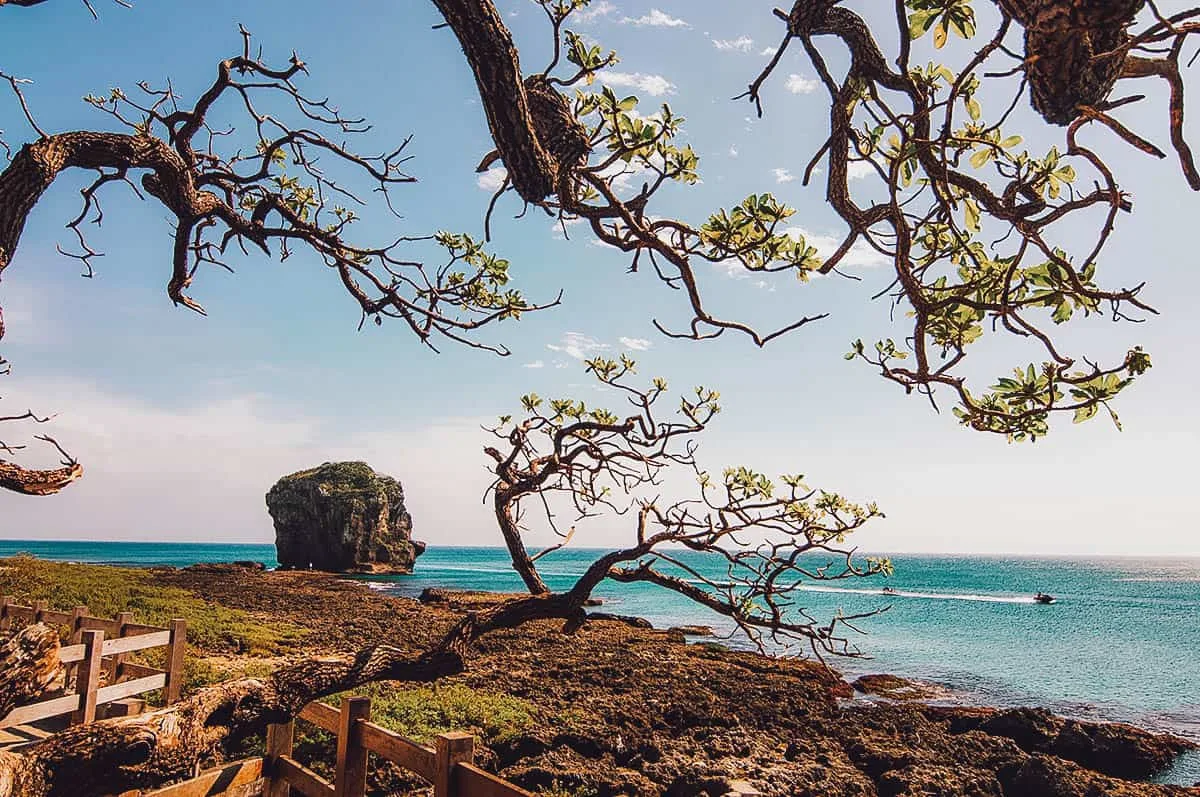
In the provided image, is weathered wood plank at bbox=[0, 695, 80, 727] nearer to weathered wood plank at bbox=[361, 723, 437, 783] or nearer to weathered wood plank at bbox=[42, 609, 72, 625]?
weathered wood plank at bbox=[42, 609, 72, 625]

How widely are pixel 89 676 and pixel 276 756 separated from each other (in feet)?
11.5

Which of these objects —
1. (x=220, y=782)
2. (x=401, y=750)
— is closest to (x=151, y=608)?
(x=220, y=782)

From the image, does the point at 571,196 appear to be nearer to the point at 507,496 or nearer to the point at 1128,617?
the point at 507,496

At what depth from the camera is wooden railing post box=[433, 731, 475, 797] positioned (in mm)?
3967

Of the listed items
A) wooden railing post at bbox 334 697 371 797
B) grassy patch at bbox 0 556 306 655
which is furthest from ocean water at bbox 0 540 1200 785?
grassy patch at bbox 0 556 306 655

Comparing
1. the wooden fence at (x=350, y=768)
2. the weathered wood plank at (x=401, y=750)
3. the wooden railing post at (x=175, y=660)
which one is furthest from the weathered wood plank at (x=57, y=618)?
the weathered wood plank at (x=401, y=750)

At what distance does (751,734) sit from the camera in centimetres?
1446

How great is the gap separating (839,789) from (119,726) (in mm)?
11846

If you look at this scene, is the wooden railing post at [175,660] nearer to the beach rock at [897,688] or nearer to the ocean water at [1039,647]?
the ocean water at [1039,647]

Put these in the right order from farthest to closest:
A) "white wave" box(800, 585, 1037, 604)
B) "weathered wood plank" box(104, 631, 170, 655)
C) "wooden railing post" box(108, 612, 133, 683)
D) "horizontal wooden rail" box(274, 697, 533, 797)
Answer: "white wave" box(800, 585, 1037, 604) < "wooden railing post" box(108, 612, 133, 683) < "weathered wood plank" box(104, 631, 170, 655) < "horizontal wooden rail" box(274, 697, 533, 797)

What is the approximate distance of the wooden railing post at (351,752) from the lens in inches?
191

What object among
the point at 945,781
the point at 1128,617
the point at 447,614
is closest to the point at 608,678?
the point at 945,781

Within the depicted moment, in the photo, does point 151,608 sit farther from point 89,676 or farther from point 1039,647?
point 1039,647

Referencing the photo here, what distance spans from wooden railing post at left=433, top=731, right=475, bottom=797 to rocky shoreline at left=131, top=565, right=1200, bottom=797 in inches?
137
